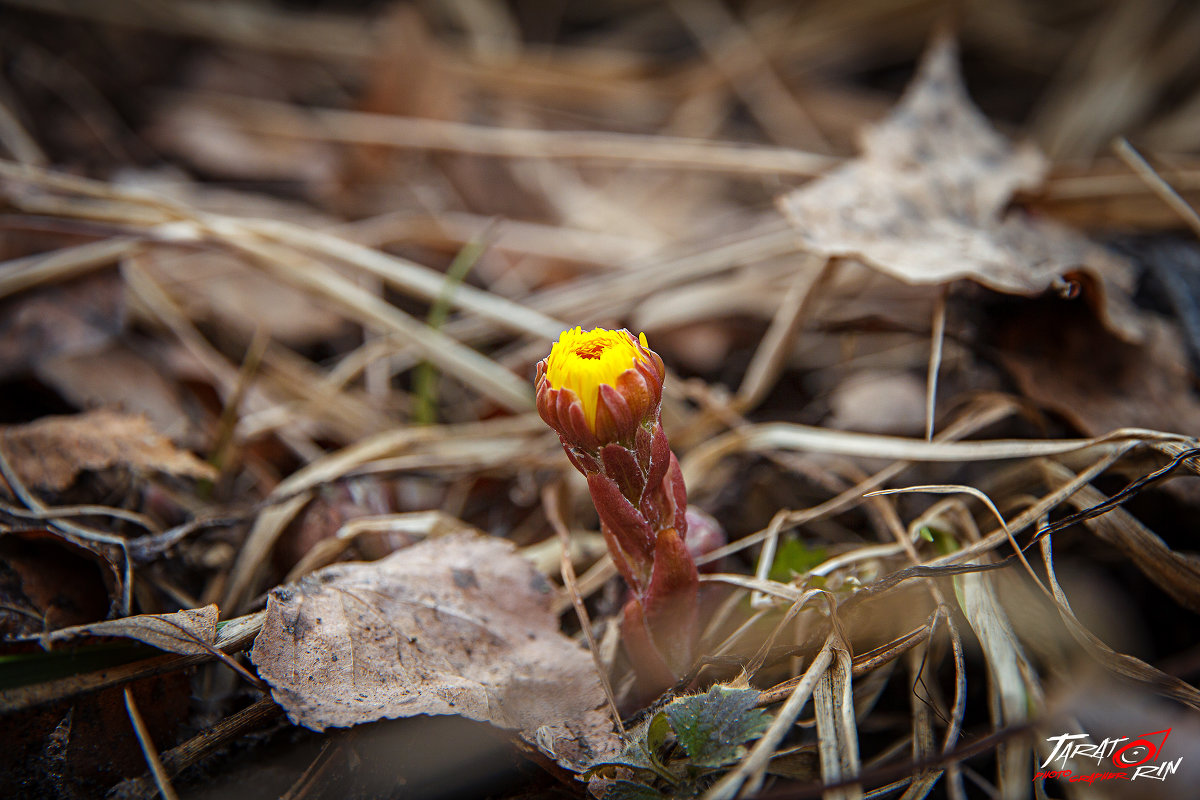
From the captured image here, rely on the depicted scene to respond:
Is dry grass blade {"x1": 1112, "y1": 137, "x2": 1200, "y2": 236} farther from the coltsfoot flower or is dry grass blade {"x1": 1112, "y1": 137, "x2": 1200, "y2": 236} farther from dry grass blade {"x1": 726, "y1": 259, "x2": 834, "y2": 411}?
the coltsfoot flower

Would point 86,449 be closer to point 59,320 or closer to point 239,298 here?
point 59,320

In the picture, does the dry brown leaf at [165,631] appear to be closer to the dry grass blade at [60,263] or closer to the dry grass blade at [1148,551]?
the dry grass blade at [60,263]

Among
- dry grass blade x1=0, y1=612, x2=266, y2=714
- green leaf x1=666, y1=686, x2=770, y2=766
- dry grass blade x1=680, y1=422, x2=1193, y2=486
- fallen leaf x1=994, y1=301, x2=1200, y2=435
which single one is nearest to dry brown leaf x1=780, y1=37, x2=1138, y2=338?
fallen leaf x1=994, y1=301, x2=1200, y2=435

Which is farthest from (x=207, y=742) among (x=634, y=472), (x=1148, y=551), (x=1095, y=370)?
(x=1095, y=370)

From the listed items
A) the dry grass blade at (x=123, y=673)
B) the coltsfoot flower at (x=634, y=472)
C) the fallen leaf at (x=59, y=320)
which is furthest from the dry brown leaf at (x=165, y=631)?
the fallen leaf at (x=59, y=320)

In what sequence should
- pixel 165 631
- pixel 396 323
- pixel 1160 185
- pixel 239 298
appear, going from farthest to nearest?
1. pixel 239 298
2. pixel 396 323
3. pixel 1160 185
4. pixel 165 631

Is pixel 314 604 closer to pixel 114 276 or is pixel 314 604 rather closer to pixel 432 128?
pixel 114 276

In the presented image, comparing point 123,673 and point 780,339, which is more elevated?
point 780,339
